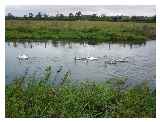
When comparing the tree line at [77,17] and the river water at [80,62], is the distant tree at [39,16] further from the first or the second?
the river water at [80,62]

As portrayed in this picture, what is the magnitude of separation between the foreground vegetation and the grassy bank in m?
0.46

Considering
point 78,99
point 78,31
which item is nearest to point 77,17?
point 78,31

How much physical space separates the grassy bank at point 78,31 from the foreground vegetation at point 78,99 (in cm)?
46

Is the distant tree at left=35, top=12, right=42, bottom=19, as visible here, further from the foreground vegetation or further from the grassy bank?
the foreground vegetation

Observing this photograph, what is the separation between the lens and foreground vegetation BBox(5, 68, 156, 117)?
4.91 metres

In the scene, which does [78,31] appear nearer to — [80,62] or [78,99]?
[80,62]

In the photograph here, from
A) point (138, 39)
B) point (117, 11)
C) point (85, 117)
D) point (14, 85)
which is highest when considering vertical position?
point (117, 11)

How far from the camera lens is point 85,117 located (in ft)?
16.1

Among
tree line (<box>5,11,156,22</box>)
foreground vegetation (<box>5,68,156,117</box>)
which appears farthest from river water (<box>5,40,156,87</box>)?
tree line (<box>5,11,156,22</box>)

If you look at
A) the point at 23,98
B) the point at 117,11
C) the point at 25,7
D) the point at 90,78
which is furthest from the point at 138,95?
the point at 25,7

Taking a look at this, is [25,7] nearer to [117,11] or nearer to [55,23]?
[55,23]

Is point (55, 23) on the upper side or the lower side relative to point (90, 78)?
upper

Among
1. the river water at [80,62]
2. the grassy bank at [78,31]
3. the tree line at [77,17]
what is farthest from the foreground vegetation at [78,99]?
the tree line at [77,17]
